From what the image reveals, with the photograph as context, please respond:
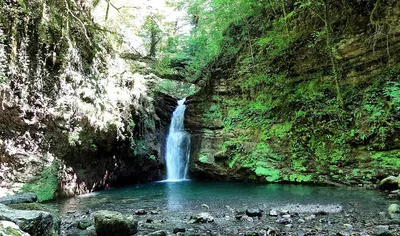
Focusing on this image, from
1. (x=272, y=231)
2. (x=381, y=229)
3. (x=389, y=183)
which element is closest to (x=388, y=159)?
(x=389, y=183)

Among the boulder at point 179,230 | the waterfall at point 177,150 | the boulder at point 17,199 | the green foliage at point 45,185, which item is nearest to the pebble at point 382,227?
the boulder at point 179,230

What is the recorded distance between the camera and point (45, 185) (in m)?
6.41

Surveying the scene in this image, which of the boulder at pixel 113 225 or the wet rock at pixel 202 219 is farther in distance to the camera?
the wet rock at pixel 202 219

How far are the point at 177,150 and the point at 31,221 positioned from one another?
10480 millimetres

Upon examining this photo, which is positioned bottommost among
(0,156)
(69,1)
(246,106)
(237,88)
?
(0,156)

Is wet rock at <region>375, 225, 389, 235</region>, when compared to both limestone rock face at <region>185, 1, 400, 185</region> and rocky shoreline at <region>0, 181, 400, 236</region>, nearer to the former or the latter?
rocky shoreline at <region>0, 181, 400, 236</region>

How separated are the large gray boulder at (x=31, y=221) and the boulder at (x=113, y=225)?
0.82 meters

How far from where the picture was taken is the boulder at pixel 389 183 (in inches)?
259

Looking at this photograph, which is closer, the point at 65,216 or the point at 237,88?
the point at 65,216

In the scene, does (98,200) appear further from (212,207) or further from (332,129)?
(332,129)

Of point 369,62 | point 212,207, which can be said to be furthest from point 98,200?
point 369,62

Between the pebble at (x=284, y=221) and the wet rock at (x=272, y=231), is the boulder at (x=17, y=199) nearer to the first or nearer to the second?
the wet rock at (x=272, y=231)

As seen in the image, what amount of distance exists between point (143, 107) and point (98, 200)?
5110 millimetres

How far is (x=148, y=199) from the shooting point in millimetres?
6816
